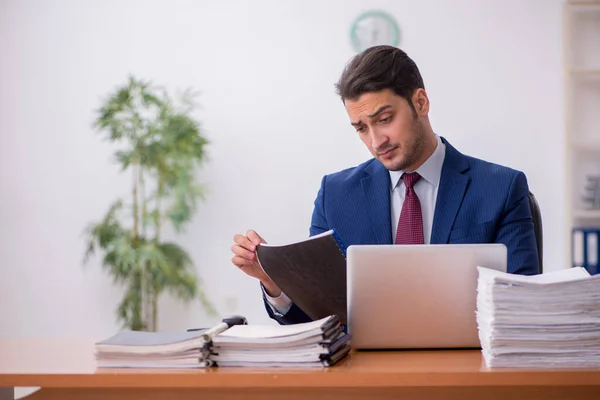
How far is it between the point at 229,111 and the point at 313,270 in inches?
118

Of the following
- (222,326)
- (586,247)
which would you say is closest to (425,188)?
(222,326)

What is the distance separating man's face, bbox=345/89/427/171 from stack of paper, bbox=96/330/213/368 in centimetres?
95

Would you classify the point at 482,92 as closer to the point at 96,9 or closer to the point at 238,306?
the point at 238,306

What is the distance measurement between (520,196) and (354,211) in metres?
0.50

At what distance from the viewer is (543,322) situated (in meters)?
1.38

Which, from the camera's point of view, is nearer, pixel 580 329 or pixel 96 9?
pixel 580 329

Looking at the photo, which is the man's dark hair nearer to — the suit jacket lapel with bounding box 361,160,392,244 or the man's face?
the man's face

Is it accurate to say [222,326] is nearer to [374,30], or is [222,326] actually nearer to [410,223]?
[410,223]

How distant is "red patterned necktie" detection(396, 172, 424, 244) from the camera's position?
2.22 m

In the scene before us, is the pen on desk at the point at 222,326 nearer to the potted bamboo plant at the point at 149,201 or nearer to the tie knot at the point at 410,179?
the tie knot at the point at 410,179

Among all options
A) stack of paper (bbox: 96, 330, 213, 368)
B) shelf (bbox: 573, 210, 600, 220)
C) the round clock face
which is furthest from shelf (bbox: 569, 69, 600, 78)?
stack of paper (bbox: 96, 330, 213, 368)

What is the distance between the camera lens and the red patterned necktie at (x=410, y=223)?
2225 mm

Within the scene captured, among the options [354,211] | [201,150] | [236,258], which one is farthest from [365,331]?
[201,150]

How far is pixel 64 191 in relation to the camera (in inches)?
178
